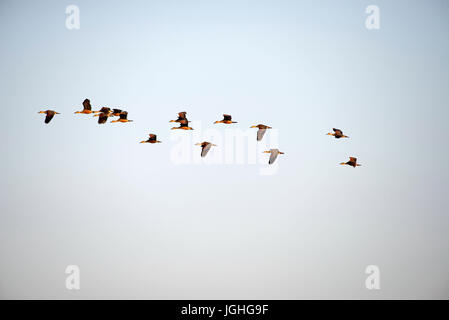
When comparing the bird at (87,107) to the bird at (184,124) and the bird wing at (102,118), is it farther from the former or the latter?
the bird at (184,124)

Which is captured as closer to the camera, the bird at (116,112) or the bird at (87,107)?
the bird at (87,107)

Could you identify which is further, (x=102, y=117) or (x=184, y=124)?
(x=184, y=124)

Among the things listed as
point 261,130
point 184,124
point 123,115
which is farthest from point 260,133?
point 123,115

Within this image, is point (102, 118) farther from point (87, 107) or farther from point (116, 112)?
point (116, 112)

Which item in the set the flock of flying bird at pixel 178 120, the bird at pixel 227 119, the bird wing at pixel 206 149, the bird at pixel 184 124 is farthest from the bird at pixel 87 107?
the bird at pixel 227 119

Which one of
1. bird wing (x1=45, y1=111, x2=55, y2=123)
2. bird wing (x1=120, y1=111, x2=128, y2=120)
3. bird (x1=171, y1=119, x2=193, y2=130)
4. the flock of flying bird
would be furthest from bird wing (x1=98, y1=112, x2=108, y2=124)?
bird (x1=171, y1=119, x2=193, y2=130)

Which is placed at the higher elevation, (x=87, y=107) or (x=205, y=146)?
(x=87, y=107)

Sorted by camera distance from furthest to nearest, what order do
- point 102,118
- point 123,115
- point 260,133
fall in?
→ point 123,115, point 260,133, point 102,118

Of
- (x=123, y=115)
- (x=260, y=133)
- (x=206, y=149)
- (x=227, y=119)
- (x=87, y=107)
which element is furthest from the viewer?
(x=227, y=119)

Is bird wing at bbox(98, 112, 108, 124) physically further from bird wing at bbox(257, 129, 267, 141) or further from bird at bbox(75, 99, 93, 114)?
bird wing at bbox(257, 129, 267, 141)

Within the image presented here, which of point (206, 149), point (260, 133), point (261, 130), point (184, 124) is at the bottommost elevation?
point (206, 149)
